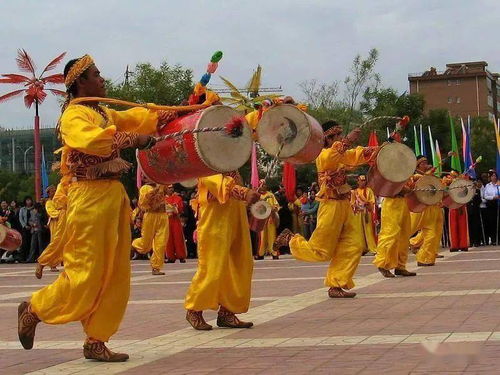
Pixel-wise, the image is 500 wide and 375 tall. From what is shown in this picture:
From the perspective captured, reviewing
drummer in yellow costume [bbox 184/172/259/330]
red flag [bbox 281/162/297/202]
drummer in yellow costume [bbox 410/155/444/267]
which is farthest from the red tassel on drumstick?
drummer in yellow costume [bbox 410/155/444/267]

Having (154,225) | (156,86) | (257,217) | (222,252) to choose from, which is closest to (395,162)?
(257,217)

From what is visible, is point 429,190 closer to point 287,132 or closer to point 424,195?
point 424,195

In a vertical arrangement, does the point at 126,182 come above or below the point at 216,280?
above

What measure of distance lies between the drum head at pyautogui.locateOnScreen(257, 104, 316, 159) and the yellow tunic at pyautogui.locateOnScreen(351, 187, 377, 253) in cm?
1032

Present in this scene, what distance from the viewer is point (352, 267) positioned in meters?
10.2

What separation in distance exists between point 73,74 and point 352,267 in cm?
462

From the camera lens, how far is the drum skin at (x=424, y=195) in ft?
46.4

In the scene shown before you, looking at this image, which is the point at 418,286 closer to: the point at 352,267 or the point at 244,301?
the point at 352,267

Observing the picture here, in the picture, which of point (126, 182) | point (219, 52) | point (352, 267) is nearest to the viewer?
point (219, 52)

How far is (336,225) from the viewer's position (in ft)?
33.7

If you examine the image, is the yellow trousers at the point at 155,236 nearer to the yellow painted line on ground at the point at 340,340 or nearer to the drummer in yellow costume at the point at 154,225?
the drummer in yellow costume at the point at 154,225

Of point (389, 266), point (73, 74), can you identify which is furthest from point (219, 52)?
point (389, 266)

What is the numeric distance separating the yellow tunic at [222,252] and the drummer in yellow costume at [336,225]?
2295mm

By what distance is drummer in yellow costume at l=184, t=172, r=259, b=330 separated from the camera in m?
7.81
